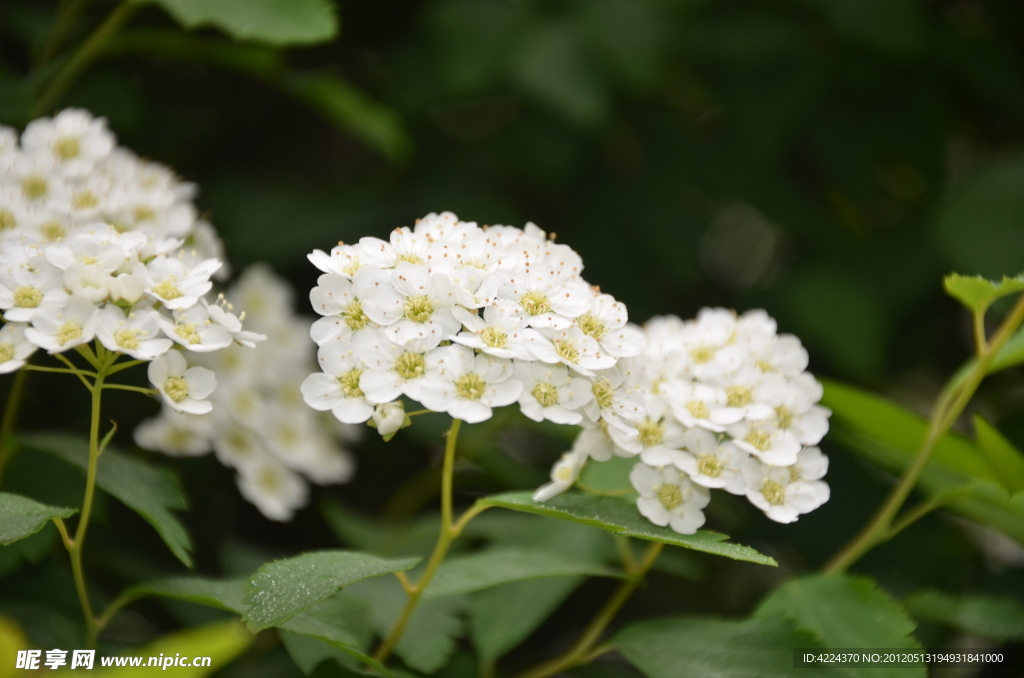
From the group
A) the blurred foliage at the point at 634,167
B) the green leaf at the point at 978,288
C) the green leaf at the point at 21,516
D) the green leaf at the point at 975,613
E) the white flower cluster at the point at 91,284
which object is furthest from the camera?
the blurred foliage at the point at 634,167

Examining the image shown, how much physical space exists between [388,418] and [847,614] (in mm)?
656

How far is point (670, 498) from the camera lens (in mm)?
903

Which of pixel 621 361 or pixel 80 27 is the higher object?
pixel 80 27

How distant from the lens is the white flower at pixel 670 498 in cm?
89

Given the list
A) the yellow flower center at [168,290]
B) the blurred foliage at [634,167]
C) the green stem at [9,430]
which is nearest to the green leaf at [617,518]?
the yellow flower center at [168,290]

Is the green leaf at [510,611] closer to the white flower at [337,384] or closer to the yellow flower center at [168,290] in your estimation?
the white flower at [337,384]

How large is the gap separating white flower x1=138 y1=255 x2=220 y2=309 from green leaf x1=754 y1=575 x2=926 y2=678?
0.83m

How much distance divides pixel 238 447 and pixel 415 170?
0.88m

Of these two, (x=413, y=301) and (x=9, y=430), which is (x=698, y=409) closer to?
(x=413, y=301)

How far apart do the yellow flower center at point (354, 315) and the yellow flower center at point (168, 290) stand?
0.67 feet

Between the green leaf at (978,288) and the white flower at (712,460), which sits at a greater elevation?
the green leaf at (978,288)

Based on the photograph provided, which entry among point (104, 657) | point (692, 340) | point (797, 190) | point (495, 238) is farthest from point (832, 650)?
point (797, 190)

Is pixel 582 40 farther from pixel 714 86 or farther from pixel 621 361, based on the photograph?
pixel 621 361

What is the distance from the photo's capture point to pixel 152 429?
135cm
